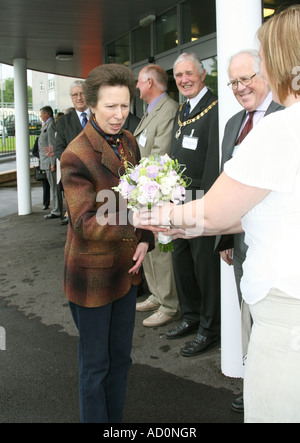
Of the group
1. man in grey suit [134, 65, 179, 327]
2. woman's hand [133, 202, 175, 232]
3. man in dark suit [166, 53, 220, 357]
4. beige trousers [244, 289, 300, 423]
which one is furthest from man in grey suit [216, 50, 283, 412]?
man in grey suit [134, 65, 179, 327]

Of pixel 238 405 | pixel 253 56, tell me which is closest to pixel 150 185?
pixel 253 56

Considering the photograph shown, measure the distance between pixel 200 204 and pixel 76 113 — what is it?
518 centimetres

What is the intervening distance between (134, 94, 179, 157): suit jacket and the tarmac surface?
1.74 m

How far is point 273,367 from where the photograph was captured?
1.55 meters

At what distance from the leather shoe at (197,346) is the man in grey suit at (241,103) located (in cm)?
85

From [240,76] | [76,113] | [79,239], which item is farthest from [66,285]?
[76,113]

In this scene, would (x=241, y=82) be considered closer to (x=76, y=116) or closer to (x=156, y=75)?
(x=156, y=75)

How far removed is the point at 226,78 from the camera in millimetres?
3193

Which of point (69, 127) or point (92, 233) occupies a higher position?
point (69, 127)

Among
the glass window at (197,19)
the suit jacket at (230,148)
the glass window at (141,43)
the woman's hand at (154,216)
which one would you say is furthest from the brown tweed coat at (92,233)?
the glass window at (141,43)

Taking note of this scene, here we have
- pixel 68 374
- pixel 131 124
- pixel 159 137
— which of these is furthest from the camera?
pixel 131 124

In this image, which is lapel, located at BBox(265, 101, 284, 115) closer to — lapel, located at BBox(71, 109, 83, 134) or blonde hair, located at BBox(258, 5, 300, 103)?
blonde hair, located at BBox(258, 5, 300, 103)

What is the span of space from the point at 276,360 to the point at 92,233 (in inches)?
42.2

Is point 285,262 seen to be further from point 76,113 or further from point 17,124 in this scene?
point 17,124
